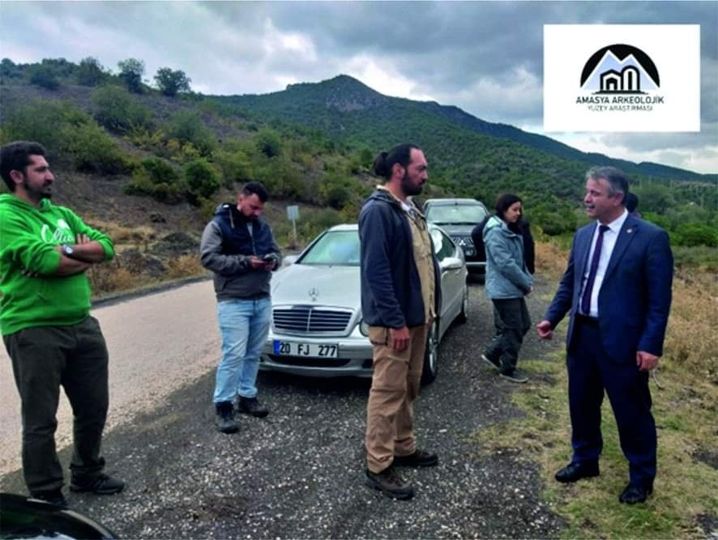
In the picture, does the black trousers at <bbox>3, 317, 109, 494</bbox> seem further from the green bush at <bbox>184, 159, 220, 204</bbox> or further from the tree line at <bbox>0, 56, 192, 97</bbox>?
the tree line at <bbox>0, 56, 192, 97</bbox>

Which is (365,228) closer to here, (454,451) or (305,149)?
(454,451)

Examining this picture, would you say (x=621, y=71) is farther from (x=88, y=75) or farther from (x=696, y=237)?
(x=88, y=75)

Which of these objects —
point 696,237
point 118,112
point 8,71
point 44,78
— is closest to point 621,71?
point 696,237

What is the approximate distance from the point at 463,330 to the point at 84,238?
17.0 feet

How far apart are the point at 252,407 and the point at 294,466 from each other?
95cm

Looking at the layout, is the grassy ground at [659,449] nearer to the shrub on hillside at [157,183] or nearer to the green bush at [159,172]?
the shrub on hillside at [157,183]


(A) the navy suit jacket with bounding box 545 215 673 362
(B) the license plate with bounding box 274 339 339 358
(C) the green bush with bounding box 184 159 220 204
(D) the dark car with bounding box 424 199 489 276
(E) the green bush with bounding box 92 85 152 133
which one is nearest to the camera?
(A) the navy suit jacket with bounding box 545 215 673 362

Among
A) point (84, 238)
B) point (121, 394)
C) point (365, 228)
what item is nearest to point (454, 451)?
point (365, 228)

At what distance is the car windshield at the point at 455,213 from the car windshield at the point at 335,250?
610 cm

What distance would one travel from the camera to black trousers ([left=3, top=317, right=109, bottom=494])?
108 inches

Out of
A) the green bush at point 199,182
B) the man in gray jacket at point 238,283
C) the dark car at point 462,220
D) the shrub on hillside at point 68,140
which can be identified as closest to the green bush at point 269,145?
the green bush at point 199,182

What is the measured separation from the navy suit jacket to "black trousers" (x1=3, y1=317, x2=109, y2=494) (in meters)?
2.95

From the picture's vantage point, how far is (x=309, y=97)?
8400cm

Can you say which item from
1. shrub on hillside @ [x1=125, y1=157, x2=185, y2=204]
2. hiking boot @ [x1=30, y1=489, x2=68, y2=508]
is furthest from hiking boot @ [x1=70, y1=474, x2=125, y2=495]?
shrub on hillside @ [x1=125, y1=157, x2=185, y2=204]
